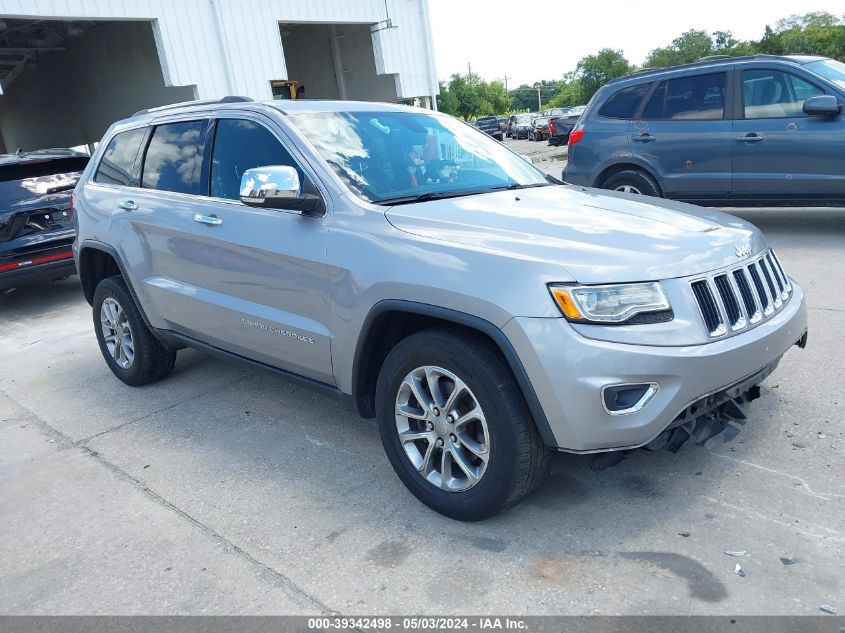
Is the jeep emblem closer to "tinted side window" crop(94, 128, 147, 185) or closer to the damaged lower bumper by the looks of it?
the damaged lower bumper

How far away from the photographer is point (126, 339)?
5.15 meters

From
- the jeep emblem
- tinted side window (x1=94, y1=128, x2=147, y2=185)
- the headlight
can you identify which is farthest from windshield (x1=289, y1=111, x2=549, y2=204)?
tinted side window (x1=94, y1=128, x2=147, y2=185)

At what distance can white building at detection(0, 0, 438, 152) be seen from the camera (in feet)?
47.2

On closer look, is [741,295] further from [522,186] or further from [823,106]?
[823,106]

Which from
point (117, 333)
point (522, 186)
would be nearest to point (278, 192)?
point (522, 186)

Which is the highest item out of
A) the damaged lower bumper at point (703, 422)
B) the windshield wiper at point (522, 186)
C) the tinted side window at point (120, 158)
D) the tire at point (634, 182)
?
the tinted side window at point (120, 158)

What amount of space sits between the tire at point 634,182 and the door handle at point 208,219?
564 centimetres

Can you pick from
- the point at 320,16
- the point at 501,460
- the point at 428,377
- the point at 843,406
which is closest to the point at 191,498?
the point at 428,377

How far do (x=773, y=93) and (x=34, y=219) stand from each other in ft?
26.2

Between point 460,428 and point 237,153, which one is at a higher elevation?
point 237,153

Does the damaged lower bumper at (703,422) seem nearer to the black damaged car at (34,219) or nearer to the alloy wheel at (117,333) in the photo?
the alloy wheel at (117,333)

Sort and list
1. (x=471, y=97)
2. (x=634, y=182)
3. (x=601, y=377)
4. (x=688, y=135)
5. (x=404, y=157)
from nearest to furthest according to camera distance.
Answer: (x=601, y=377) < (x=404, y=157) < (x=688, y=135) < (x=634, y=182) < (x=471, y=97)

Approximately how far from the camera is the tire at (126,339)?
16.2 feet

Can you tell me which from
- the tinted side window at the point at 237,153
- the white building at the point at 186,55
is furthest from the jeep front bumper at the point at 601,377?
the white building at the point at 186,55
